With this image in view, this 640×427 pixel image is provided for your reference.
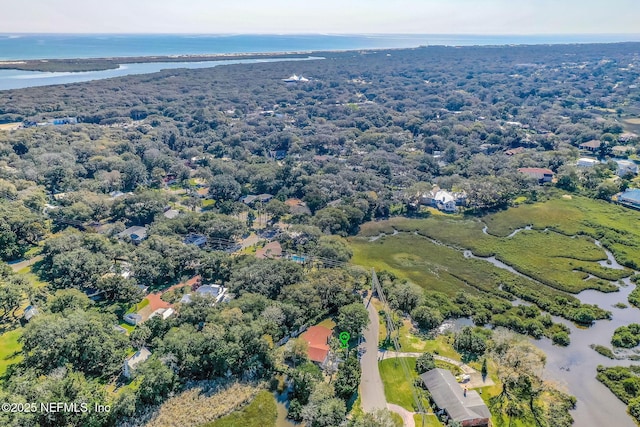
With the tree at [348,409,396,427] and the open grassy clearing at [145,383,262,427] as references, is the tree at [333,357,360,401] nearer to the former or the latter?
the tree at [348,409,396,427]

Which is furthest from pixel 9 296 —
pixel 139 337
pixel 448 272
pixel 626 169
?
pixel 626 169

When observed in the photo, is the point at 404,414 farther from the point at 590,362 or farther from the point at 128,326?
the point at 128,326

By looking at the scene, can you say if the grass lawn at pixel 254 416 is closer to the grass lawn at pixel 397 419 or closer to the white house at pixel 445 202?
the grass lawn at pixel 397 419

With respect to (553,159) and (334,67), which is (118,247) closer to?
(553,159)

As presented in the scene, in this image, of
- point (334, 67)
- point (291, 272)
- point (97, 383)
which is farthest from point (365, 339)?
point (334, 67)

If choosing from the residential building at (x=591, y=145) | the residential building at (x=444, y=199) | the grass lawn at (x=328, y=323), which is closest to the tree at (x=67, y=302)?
the grass lawn at (x=328, y=323)

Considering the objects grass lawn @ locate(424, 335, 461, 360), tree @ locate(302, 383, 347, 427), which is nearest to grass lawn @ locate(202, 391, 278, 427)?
tree @ locate(302, 383, 347, 427)
